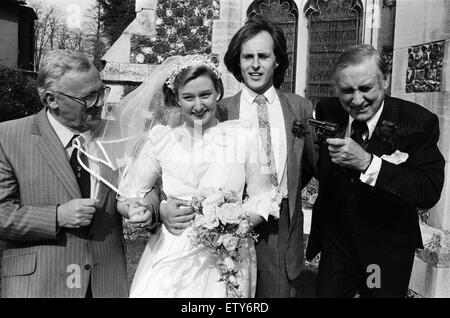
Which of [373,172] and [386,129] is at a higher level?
[386,129]

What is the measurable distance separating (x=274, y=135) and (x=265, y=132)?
7cm

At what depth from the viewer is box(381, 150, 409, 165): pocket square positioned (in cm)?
277

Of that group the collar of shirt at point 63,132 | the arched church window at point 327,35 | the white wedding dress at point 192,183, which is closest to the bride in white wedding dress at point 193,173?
the white wedding dress at point 192,183

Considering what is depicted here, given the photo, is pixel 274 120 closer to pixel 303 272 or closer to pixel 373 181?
pixel 373 181

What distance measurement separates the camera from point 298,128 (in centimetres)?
302

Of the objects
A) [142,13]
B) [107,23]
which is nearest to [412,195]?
[142,13]

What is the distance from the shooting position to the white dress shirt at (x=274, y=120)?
3.21 meters

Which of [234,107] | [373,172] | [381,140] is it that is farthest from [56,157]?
[381,140]

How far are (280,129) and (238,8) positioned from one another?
19.3ft

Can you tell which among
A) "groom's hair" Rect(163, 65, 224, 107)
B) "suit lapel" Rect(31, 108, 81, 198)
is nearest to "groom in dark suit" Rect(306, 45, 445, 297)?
"groom's hair" Rect(163, 65, 224, 107)

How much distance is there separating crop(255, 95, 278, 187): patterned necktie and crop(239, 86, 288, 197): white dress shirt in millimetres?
26

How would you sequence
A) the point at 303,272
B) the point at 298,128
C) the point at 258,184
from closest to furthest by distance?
the point at 258,184
the point at 298,128
the point at 303,272

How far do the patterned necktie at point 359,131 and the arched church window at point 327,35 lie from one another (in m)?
5.48

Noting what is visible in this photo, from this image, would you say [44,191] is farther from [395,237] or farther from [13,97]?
[13,97]
